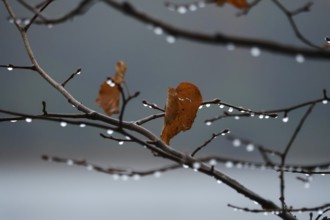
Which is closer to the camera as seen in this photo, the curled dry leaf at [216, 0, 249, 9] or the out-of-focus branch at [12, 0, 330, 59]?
the out-of-focus branch at [12, 0, 330, 59]

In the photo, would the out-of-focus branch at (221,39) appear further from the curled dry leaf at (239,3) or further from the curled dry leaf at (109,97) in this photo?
the curled dry leaf at (109,97)

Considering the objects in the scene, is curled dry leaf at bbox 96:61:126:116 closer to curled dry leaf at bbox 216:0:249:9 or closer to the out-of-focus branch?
curled dry leaf at bbox 216:0:249:9

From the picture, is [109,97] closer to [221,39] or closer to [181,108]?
[181,108]

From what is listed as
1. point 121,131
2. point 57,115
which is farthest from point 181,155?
point 57,115

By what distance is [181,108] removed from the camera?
0.62 metres

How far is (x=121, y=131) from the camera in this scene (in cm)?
43

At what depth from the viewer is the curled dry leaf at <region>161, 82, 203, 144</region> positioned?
618 millimetres

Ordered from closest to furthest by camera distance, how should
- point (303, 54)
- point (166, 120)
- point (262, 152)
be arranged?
point (303, 54) < point (262, 152) < point (166, 120)

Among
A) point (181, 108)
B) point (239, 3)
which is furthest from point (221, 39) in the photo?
point (181, 108)

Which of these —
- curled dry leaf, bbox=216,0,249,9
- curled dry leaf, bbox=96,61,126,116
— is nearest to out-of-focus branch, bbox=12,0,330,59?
curled dry leaf, bbox=216,0,249,9

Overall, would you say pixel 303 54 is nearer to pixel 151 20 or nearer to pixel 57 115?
pixel 151 20

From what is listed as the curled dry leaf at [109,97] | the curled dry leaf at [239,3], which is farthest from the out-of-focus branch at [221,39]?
the curled dry leaf at [109,97]

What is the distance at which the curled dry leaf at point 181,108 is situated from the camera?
0.62m

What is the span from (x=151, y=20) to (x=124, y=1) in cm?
2
